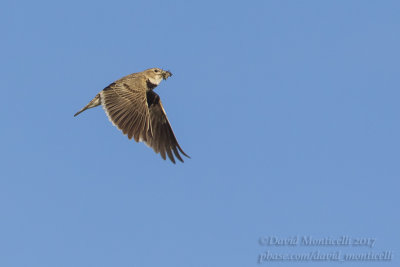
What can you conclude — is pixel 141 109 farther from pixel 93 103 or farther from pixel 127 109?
pixel 93 103

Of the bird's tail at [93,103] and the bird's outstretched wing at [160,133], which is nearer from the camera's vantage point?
the bird's tail at [93,103]

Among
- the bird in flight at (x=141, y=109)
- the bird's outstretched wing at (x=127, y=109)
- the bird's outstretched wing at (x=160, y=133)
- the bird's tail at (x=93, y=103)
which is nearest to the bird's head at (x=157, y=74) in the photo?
the bird in flight at (x=141, y=109)

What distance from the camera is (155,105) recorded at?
28375 mm

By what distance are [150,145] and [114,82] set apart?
2.43 m

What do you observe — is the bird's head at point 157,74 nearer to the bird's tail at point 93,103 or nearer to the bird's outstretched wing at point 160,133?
the bird's outstretched wing at point 160,133

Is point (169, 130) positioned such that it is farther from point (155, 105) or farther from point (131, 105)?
point (131, 105)

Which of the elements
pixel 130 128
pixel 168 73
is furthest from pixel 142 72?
pixel 130 128

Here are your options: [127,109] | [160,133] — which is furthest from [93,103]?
[160,133]

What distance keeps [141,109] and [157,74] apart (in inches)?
141

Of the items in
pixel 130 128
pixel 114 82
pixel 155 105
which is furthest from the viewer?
pixel 155 105

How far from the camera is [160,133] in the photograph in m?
27.8

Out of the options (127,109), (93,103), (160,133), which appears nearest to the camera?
(127,109)

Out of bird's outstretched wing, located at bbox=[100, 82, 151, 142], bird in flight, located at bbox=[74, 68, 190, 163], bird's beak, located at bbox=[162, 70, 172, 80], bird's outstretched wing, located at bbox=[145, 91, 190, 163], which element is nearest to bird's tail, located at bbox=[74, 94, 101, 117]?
bird in flight, located at bbox=[74, 68, 190, 163]

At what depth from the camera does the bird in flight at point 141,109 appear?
78.9 ft
